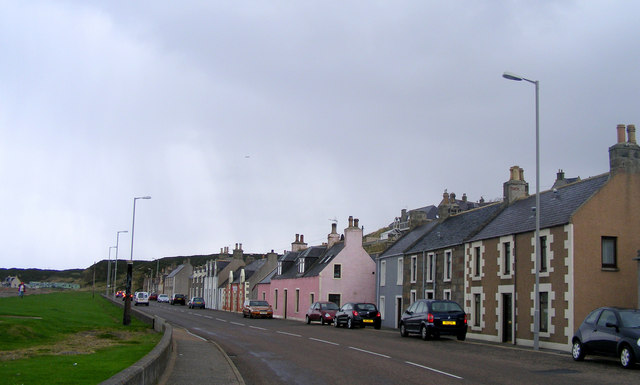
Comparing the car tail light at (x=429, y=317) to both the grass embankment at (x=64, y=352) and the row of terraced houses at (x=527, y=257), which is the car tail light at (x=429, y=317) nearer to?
the row of terraced houses at (x=527, y=257)

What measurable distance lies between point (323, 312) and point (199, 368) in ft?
101

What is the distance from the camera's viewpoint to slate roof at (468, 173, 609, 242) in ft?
87.8

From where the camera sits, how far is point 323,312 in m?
45.7

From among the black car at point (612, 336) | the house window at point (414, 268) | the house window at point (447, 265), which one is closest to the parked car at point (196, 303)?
the house window at point (414, 268)

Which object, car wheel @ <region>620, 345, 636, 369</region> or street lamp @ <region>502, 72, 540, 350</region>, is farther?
street lamp @ <region>502, 72, 540, 350</region>

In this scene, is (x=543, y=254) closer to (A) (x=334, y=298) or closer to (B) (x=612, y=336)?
(B) (x=612, y=336)

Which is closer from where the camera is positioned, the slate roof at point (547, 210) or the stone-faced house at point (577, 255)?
the stone-faced house at point (577, 255)

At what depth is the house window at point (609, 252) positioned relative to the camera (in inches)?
1017

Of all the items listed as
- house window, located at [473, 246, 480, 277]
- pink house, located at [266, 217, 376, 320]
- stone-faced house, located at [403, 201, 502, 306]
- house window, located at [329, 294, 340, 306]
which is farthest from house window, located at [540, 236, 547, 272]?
house window, located at [329, 294, 340, 306]

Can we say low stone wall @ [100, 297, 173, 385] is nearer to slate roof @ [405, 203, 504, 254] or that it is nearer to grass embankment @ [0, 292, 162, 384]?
grass embankment @ [0, 292, 162, 384]

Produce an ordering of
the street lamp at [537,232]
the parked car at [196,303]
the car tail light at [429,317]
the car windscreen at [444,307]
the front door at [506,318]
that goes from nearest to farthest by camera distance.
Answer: the street lamp at [537,232] → the car tail light at [429,317] → the car windscreen at [444,307] → the front door at [506,318] → the parked car at [196,303]

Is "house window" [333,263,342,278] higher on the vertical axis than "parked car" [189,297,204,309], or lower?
higher

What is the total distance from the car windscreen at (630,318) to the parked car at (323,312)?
1178 inches

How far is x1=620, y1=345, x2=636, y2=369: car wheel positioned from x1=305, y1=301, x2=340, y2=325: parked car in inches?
1196
